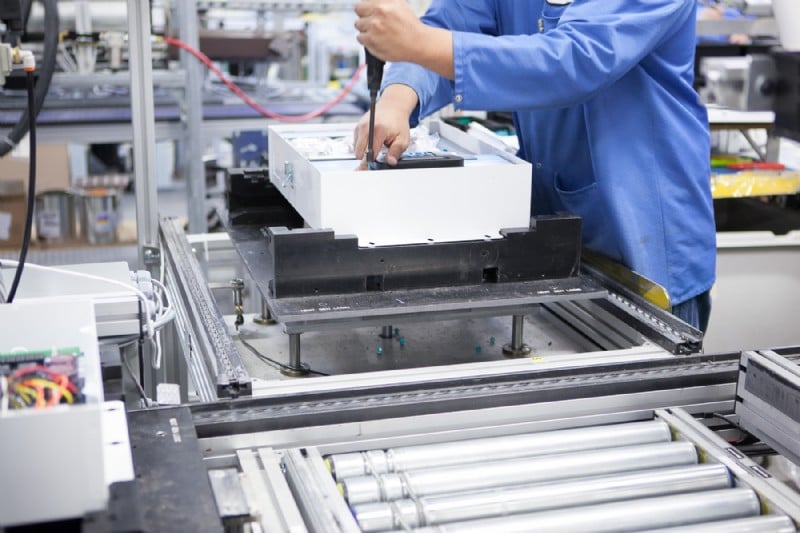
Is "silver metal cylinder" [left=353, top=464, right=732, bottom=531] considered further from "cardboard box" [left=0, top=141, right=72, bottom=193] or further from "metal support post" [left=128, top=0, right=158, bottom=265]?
"cardboard box" [left=0, top=141, right=72, bottom=193]

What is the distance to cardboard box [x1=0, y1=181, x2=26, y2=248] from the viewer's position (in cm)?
369

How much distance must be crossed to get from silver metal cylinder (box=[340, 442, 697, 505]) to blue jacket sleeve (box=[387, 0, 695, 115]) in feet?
1.92

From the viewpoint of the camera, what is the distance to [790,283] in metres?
2.59

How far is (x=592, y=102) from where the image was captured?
1.51 metres

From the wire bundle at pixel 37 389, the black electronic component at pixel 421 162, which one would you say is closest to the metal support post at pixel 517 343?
the black electronic component at pixel 421 162

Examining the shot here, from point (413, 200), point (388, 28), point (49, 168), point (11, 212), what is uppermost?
point (388, 28)

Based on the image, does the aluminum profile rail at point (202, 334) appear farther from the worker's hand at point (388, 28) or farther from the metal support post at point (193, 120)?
the metal support post at point (193, 120)

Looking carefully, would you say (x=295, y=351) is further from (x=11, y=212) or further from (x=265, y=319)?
(x=11, y=212)

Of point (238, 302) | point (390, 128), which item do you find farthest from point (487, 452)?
point (238, 302)

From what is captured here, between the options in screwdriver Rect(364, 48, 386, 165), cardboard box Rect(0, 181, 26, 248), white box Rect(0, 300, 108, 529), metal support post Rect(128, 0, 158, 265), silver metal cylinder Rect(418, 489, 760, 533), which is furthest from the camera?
cardboard box Rect(0, 181, 26, 248)

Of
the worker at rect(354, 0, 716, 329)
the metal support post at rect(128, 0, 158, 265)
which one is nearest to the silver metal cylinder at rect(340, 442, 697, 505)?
the worker at rect(354, 0, 716, 329)

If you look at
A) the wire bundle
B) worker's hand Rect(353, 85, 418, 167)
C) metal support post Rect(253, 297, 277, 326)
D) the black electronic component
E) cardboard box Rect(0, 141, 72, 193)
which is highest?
worker's hand Rect(353, 85, 418, 167)

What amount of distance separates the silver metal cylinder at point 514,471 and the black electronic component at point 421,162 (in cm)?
47

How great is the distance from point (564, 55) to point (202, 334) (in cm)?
64
